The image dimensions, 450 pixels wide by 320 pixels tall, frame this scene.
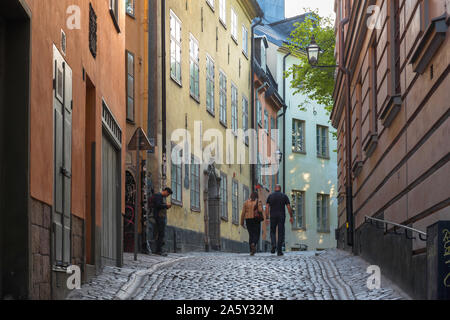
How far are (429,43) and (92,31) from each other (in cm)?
534

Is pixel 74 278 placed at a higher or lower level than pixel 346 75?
lower

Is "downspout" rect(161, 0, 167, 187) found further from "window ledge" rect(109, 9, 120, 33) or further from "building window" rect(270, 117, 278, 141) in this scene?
"building window" rect(270, 117, 278, 141)

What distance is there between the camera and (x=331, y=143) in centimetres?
4488

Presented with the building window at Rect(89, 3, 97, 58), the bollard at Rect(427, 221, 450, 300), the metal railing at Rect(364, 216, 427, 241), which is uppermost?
the building window at Rect(89, 3, 97, 58)

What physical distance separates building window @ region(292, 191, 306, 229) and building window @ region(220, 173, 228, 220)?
524 inches

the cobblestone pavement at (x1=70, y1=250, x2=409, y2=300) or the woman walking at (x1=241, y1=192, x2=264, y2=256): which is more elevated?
the woman walking at (x1=241, y1=192, x2=264, y2=256)

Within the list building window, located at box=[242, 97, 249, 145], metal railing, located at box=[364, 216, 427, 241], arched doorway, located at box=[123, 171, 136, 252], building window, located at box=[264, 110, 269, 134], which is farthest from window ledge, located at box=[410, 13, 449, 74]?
building window, located at box=[264, 110, 269, 134]

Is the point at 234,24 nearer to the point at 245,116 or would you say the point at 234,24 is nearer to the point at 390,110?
the point at 245,116

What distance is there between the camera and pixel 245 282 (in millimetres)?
12000

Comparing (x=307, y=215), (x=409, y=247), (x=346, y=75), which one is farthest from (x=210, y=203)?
(x=409, y=247)

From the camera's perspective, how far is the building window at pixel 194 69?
81.6 feet

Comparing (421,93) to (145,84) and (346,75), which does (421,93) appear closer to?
(346,75)

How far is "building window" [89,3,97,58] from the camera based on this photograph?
11.6 meters

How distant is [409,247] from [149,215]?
11845mm
